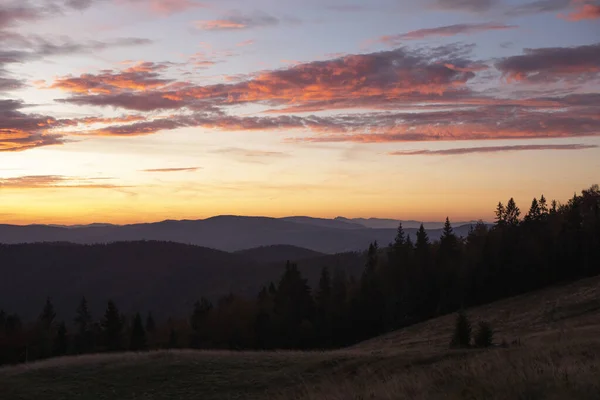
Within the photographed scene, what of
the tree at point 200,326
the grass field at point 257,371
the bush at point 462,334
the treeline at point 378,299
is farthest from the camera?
the tree at point 200,326

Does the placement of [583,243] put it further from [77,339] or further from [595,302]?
[77,339]

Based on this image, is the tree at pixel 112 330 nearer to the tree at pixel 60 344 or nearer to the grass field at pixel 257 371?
the tree at pixel 60 344

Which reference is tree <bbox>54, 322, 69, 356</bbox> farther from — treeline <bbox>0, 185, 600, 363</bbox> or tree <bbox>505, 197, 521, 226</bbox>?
tree <bbox>505, 197, 521, 226</bbox>

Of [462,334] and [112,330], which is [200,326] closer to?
[112,330]

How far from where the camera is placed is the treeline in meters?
73.8

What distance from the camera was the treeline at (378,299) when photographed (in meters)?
73.8

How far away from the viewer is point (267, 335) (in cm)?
7338

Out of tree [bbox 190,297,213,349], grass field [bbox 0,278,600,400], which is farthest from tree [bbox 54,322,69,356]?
grass field [bbox 0,278,600,400]

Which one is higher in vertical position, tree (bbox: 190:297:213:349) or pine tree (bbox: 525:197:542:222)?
pine tree (bbox: 525:197:542:222)

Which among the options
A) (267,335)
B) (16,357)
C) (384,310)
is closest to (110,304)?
(16,357)

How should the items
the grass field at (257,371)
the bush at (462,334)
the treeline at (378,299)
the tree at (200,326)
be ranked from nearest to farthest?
1. the grass field at (257,371)
2. the bush at (462,334)
3. the treeline at (378,299)
4. the tree at (200,326)

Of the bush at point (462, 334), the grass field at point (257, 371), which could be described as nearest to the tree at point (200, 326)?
the grass field at point (257, 371)

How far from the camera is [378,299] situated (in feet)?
248

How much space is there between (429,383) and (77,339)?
80.3 m
